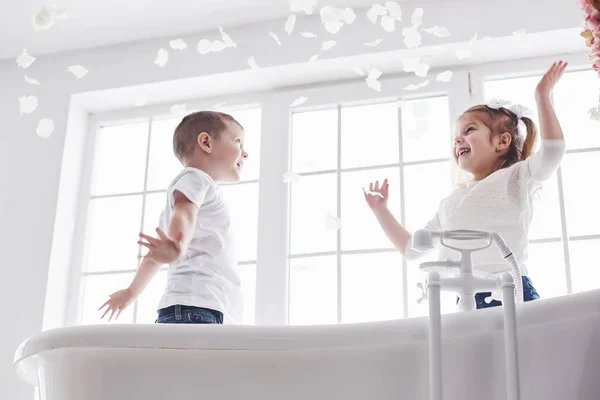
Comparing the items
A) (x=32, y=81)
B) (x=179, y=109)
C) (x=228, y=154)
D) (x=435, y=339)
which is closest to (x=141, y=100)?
(x=179, y=109)

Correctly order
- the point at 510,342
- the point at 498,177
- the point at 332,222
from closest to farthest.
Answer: the point at 510,342
the point at 498,177
the point at 332,222

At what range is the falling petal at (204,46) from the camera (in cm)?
292

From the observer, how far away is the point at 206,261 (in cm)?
196

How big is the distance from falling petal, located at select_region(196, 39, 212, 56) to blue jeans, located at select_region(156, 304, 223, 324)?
1.30 metres

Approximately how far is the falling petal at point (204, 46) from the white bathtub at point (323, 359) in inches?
65.1

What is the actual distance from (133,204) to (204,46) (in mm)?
654

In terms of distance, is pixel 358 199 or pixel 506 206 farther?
pixel 358 199

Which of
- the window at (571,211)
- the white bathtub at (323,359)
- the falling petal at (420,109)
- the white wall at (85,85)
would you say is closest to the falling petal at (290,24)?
the white wall at (85,85)

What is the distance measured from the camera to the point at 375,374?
1373 millimetres

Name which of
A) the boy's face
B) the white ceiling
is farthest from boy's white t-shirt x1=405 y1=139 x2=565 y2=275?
the white ceiling

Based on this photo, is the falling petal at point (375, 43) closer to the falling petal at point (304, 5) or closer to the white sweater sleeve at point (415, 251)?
the falling petal at point (304, 5)

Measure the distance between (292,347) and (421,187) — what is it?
135 centimetres

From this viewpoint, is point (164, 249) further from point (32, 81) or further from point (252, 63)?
point (32, 81)

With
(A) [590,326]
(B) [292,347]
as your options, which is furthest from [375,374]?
(A) [590,326]
